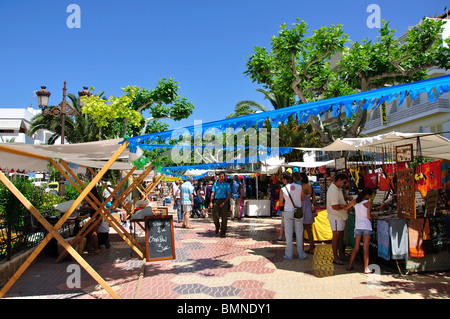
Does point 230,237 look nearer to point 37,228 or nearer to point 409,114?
point 37,228

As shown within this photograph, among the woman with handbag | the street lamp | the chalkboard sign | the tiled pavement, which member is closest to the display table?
the tiled pavement

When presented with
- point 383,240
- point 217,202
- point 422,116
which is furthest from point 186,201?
point 422,116

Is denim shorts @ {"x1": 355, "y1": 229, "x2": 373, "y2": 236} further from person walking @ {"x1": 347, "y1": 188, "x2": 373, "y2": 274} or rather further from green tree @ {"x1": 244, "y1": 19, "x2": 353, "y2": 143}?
green tree @ {"x1": 244, "y1": 19, "x2": 353, "y2": 143}

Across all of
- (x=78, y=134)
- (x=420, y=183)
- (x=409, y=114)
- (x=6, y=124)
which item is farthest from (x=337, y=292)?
(x=6, y=124)

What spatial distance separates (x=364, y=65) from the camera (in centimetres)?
1015

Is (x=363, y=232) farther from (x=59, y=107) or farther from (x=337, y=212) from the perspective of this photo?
(x=59, y=107)

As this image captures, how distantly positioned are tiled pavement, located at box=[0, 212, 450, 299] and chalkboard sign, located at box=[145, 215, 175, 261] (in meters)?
0.23

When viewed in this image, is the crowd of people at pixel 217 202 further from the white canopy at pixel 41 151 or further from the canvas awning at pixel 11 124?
the canvas awning at pixel 11 124

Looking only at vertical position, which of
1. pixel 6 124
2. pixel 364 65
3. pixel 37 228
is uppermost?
pixel 6 124

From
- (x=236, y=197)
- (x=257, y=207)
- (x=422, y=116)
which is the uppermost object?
(x=422, y=116)

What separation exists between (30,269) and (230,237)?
532 centimetres

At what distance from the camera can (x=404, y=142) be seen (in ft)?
22.7

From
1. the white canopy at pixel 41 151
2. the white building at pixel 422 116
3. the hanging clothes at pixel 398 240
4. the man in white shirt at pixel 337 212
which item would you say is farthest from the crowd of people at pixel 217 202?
the white building at pixel 422 116

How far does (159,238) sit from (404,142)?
5.74 meters
